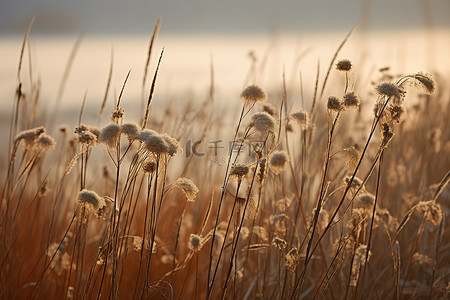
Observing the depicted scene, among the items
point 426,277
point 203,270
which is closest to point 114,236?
point 203,270

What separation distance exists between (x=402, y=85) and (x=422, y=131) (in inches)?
74.1

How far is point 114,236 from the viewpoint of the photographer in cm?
133

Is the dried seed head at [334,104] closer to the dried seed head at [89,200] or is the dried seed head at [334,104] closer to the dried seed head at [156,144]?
the dried seed head at [156,144]

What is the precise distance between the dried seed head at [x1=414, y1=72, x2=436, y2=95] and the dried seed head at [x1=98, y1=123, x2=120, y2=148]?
68 centimetres

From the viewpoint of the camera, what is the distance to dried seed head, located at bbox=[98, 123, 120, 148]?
3.99ft

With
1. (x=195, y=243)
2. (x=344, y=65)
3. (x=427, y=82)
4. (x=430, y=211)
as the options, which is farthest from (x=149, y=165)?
(x=430, y=211)

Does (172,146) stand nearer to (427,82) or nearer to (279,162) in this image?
(279,162)

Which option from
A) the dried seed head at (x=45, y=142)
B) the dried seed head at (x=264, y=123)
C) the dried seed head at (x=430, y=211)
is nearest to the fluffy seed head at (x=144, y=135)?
the dried seed head at (x=264, y=123)

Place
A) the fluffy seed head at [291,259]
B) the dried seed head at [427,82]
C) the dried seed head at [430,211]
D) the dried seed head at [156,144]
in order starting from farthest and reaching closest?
the dried seed head at [430,211], the fluffy seed head at [291,259], the dried seed head at [427,82], the dried seed head at [156,144]

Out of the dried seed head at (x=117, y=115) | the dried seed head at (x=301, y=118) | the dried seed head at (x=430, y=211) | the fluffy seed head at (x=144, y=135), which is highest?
the dried seed head at (x=301, y=118)

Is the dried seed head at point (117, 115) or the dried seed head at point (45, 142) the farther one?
the dried seed head at point (45, 142)

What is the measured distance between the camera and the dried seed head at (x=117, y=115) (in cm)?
131

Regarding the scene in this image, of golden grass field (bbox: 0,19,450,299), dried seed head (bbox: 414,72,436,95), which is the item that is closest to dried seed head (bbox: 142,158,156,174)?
golden grass field (bbox: 0,19,450,299)

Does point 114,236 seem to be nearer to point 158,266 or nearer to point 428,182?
point 158,266
